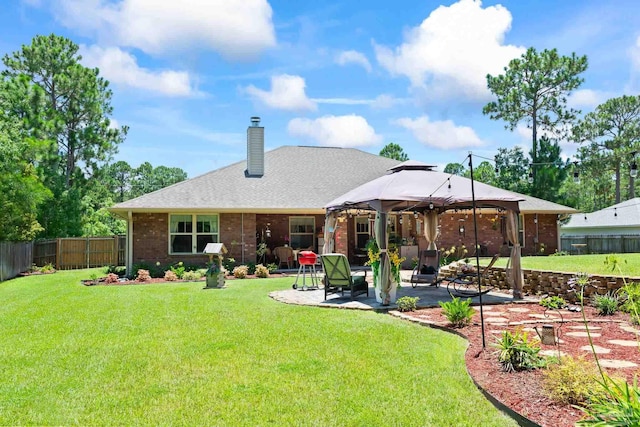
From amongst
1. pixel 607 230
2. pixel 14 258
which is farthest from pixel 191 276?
pixel 607 230

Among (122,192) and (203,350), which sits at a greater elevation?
(122,192)

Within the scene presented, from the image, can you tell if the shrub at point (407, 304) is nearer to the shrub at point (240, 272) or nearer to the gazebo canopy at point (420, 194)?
the gazebo canopy at point (420, 194)

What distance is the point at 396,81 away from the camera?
15.3 metres

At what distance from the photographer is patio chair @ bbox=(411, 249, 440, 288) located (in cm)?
1202

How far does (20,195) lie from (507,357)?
65.2ft

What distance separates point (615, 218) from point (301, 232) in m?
22.9

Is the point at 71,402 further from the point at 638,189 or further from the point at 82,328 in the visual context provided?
the point at 638,189

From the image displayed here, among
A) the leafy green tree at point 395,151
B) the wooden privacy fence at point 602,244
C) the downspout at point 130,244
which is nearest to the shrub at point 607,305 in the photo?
the downspout at point 130,244

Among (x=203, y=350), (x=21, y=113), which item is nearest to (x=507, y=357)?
(x=203, y=350)

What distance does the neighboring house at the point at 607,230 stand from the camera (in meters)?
27.1

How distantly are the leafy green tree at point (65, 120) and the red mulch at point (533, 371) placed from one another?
985 inches

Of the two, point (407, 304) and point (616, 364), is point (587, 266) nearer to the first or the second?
point (407, 304)

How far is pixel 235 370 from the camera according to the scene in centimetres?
510

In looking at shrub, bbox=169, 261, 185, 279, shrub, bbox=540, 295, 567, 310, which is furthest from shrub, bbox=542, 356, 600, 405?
shrub, bbox=169, 261, 185, 279
